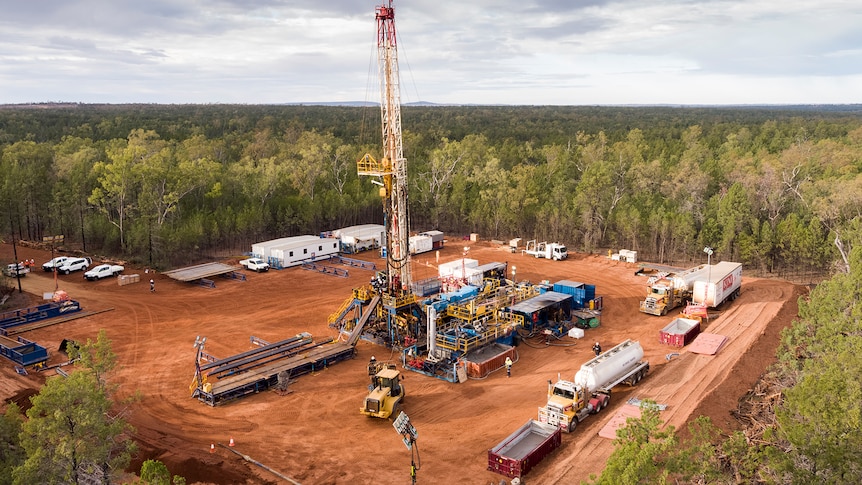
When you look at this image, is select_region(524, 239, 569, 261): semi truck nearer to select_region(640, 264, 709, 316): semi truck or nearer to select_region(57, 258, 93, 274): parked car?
select_region(640, 264, 709, 316): semi truck

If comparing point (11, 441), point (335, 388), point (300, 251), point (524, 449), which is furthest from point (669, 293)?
point (11, 441)

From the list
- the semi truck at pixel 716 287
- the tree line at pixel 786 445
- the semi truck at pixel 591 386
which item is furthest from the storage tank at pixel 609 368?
the semi truck at pixel 716 287

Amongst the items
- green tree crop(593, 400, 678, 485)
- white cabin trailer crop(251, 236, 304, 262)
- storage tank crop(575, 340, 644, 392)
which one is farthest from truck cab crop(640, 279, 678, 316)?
white cabin trailer crop(251, 236, 304, 262)

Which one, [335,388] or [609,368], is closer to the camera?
[609,368]

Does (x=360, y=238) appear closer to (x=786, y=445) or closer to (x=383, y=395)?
(x=383, y=395)

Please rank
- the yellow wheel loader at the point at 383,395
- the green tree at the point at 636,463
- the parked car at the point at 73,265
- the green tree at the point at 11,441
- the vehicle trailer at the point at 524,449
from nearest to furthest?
the green tree at the point at 636,463, the green tree at the point at 11,441, the vehicle trailer at the point at 524,449, the yellow wheel loader at the point at 383,395, the parked car at the point at 73,265

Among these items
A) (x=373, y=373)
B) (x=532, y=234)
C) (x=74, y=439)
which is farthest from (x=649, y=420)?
(x=532, y=234)

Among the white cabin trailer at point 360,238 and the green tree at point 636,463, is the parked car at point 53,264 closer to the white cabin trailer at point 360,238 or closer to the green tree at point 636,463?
the white cabin trailer at point 360,238

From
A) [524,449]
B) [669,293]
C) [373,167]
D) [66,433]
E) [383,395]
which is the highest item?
[373,167]
